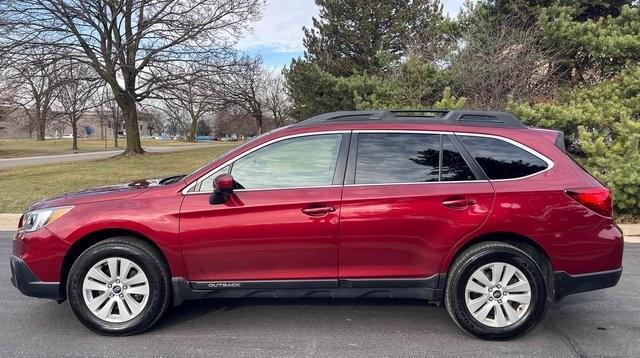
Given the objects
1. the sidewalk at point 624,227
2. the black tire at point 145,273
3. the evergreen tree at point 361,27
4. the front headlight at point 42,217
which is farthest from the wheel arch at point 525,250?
the evergreen tree at point 361,27

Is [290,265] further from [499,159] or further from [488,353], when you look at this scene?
[499,159]

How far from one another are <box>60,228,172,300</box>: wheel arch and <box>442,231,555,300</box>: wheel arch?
223 centimetres

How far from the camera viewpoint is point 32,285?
3.89m

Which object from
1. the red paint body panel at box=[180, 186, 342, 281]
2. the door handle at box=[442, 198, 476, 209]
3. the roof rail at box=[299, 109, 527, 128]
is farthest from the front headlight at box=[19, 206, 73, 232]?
the door handle at box=[442, 198, 476, 209]

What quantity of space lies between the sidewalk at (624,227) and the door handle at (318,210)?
599 centimetres

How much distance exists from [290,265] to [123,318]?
1378 millimetres

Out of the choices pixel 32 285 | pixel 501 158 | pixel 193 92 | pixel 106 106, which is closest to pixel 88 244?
pixel 32 285

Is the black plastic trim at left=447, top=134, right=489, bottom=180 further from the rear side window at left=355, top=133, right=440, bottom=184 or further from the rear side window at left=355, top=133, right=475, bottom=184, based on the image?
the rear side window at left=355, top=133, right=440, bottom=184

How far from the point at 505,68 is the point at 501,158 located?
10302 millimetres

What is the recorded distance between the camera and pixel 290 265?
3.83 m

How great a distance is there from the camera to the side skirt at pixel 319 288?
3814 mm

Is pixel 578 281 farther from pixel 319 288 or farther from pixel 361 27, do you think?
pixel 361 27

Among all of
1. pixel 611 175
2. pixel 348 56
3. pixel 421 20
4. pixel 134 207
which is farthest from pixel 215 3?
pixel 134 207

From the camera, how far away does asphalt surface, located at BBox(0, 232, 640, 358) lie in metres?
3.62
